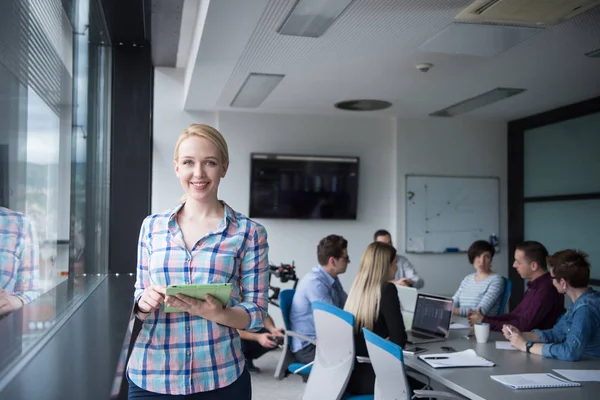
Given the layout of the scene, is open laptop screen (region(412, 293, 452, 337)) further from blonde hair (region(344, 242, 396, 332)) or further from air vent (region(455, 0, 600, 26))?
air vent (region(455, 0, 600, 26))

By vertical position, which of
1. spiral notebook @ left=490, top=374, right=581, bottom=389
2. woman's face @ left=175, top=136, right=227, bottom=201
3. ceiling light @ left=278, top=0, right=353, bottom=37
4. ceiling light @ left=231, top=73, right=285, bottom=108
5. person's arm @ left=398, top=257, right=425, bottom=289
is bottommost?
spiral notebook @ left=490, top=374, right=581, bottom=389

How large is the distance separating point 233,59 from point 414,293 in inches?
92.3

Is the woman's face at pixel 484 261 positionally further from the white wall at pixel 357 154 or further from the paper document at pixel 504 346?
the white wall at pixel 357 154

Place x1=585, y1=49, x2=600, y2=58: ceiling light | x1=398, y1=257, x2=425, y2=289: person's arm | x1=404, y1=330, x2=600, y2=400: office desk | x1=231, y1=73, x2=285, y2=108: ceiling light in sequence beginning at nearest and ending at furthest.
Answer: x1=404, y1=330, x2=600, y2=400: office desk, x1=585, y1=49, x2=600, y2=58: ceiling light, x1=231, y1=73, x2=285, y2=108: ceiling light, x1=398, y1=257, x2=425, y2=289: person's arm

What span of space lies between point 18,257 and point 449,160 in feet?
22.6

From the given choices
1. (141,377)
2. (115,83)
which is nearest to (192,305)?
(141,377)

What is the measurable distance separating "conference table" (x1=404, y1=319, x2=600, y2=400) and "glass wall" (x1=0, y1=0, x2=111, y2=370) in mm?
1729

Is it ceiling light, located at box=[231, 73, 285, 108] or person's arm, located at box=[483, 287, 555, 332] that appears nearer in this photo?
person's arm, located at box=[483, 287, 555, 332]

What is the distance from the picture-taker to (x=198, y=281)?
1.69 metres

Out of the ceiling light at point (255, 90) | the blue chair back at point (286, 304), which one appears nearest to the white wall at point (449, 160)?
the ceiling light at point (255, 90)

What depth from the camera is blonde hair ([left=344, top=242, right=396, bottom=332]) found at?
3.64m

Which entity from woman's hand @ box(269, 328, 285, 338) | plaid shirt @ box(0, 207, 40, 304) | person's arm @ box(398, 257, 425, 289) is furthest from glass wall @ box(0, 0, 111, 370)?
person's arm @ box(398, 257, 425, 289)

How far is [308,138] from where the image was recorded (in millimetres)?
7398

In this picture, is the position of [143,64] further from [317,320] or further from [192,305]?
[192,305]
